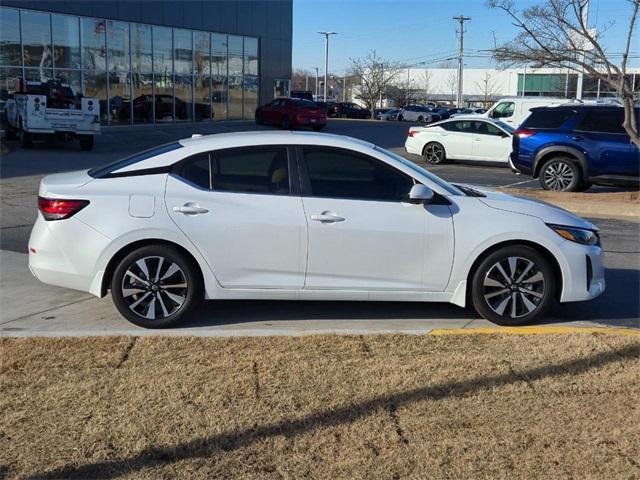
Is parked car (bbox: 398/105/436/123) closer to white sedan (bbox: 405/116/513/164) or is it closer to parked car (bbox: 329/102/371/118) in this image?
parked car (bbox: 329/102/371/118)

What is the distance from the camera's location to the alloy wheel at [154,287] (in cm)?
570

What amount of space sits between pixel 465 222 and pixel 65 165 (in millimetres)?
15477

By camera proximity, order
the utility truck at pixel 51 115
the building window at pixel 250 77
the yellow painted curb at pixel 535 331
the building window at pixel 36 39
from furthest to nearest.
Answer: the building window at pixel 250 77 < the building window at pixel 36 39 < the utility truck at pixel 51 115 < the yellow painted curb at pixel 535 331

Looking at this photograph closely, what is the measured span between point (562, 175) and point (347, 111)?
47639 millimetres

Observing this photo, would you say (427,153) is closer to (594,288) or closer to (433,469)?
(594,288)

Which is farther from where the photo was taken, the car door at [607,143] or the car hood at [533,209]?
the car door at [607,143]

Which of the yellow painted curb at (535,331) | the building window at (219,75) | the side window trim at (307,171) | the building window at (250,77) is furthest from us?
the building window at (250,77)

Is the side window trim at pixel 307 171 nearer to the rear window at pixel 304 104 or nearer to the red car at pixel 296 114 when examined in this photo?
the red car at pixel 296 114

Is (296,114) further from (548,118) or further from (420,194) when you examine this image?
(420,194)

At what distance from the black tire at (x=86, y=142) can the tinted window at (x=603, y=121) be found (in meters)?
15.6

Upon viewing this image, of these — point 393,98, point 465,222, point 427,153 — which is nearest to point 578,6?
point 427,153

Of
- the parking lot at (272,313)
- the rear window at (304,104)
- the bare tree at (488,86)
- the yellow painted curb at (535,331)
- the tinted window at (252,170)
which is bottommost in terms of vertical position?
the parking lot at (272,313)

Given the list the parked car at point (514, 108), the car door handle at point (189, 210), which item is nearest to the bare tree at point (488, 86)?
the parked car at point (514, 108)

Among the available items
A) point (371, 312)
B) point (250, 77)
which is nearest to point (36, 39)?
point (250, 77)
